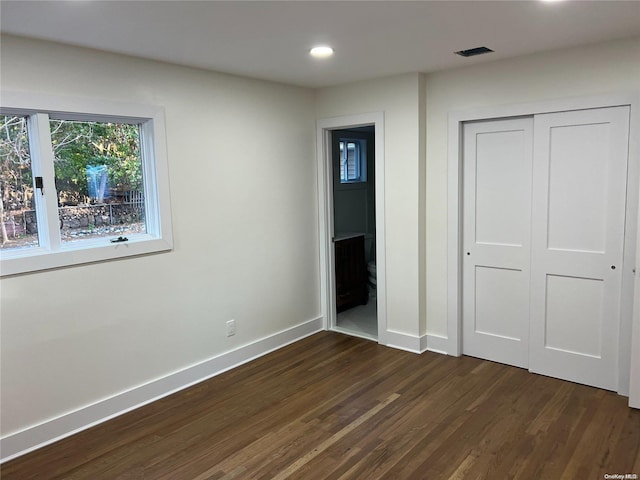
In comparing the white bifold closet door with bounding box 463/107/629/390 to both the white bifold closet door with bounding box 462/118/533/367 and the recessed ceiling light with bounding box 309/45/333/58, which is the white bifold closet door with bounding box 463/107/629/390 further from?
the recessed ceiling light with bounding box 309/45/333/58

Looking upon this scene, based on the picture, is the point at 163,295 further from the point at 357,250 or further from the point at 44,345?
the point at 357,250

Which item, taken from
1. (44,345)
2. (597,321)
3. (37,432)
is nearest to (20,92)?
(44,345)

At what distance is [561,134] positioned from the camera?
11.1 feet

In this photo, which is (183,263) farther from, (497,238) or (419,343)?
(497,238)

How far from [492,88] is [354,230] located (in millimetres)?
3021

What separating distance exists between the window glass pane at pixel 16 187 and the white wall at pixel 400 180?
8.48ft

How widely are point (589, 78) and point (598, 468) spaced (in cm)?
239

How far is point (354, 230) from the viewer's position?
638 cm

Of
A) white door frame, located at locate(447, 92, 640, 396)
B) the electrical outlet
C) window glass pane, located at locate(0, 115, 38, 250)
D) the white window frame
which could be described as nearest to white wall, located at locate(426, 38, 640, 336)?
white door frame, located at locate(447, 92, 640, 396)

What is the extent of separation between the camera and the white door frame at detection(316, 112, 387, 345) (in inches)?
166

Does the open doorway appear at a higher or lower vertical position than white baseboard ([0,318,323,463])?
→ higher

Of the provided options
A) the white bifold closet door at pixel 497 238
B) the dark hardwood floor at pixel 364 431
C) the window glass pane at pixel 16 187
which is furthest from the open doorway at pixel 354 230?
the window glass pane at pixel 16 187

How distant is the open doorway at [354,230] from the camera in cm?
518

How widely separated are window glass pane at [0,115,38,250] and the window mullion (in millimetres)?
38
